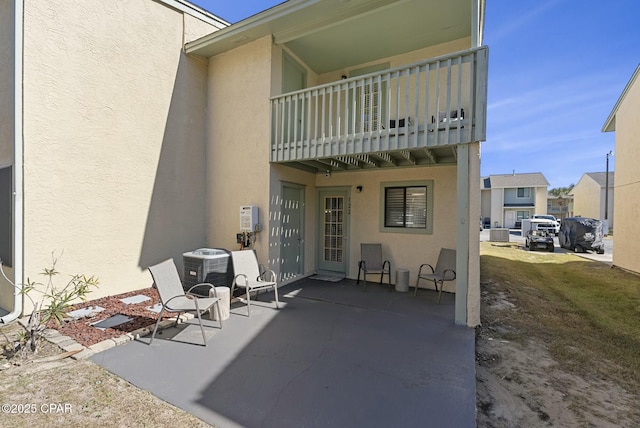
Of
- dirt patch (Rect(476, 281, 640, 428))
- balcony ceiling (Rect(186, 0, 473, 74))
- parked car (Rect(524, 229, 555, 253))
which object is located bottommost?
dirt patch (Rect(476, 281, 640, 428))

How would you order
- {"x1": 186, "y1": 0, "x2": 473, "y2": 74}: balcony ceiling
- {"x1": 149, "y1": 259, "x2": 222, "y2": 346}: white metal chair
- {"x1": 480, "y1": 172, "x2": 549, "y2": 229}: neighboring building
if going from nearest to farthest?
1. {"x1": 149, "y1": 259, "x2": 222, "y2": 346}: white metal chair
2. {"x1": 186, "y1": 0, "x2": 473, "y2": 74}: balcony ceiling
3. {"x1": 480, "y1": 172, "x2": 549, "y2": 229}: neighboring building

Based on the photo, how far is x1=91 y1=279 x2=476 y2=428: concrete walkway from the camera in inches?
93.5

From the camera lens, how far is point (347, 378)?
9.48 feet

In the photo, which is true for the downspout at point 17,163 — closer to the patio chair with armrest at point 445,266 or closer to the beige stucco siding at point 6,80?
the beige stucco siding at point 6,80

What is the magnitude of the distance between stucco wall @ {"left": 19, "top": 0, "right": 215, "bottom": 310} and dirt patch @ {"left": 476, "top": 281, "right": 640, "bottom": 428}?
20.3 feet

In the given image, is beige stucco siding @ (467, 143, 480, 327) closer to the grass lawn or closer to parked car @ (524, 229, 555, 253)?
the grass lawn

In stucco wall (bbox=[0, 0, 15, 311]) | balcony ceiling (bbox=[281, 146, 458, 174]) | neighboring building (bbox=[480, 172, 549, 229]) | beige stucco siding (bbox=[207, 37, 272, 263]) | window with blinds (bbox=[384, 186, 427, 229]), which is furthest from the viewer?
neighboring building (bbox=[480, 172, 549, 229])

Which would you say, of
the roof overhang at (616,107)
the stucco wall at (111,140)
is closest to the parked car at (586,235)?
the roof overhang at (616,107)

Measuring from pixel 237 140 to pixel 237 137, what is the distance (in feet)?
0.23

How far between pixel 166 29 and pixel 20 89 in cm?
311

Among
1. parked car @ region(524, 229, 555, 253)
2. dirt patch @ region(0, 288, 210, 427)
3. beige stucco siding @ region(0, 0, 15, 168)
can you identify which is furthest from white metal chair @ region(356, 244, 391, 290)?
parked car @ region(524, 229, 555, 253)

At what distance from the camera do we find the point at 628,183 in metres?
9.70

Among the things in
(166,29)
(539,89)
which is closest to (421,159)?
(166,29)

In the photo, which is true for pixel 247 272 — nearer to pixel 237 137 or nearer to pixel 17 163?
pixel 237 137
